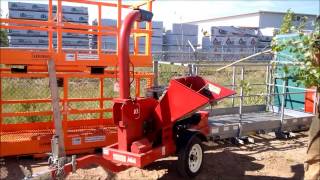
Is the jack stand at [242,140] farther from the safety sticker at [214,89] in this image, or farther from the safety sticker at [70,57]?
the safety sticker at [70,57]

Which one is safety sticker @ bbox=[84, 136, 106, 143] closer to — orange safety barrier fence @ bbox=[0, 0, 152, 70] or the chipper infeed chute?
orange safety barrier fence @ bbox=[0, 0, 152, 70]

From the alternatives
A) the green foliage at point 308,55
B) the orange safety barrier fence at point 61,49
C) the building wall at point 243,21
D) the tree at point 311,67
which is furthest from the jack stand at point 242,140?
the building wall at point 243,21

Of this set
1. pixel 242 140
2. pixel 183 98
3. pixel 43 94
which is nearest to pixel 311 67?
pixel 183 98

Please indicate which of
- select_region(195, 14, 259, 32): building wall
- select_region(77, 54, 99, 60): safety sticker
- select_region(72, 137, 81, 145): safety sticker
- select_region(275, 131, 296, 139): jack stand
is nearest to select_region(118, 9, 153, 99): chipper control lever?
select_region(77, 54, 99, 60): safety sticker

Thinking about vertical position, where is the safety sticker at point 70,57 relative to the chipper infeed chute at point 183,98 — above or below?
above

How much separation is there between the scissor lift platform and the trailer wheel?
179 cm

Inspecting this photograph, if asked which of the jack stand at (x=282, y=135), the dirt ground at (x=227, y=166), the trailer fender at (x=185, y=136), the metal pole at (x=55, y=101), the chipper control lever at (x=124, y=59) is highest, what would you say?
the chipper control lever at (x=124, y=59)

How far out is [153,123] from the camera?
6441mm

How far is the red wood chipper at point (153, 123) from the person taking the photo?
587cm

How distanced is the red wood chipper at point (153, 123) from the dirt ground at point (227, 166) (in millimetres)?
529

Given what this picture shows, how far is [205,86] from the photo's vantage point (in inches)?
258

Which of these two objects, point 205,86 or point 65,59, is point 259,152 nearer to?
point 205,86

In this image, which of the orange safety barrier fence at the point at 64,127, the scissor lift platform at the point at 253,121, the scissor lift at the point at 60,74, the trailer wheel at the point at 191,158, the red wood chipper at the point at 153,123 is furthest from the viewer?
the scissor lift platform at the point at 253,121

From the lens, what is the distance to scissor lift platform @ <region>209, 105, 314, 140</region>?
8867 mm
